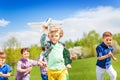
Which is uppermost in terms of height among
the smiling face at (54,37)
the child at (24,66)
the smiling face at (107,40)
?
the smiling face at (54,37)

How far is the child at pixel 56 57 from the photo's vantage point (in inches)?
277

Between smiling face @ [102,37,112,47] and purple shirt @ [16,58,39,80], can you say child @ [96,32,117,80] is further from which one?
purple shirt @ [16,58,39,80]

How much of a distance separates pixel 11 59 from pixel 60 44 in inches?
508

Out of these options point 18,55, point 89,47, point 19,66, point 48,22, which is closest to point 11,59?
point 18,55

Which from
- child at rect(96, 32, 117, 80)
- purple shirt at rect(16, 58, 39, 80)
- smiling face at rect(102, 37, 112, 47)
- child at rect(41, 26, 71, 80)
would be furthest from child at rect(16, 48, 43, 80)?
child at rect(41, 26, 71, 80)

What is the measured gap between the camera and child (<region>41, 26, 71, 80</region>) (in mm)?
7027

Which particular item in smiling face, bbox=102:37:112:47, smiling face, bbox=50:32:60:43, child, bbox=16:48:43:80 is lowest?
child, bbox=16:48:43:80

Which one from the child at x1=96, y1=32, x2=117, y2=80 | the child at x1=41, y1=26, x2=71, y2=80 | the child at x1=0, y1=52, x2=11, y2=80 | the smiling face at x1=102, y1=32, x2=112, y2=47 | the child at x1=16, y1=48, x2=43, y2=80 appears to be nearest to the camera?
the child at x1=41, y1=26, x2=71, y2=80

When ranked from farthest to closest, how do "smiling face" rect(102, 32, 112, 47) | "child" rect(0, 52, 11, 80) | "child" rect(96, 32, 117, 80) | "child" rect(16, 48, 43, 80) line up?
"child" rect(16, 48, 43, 80) < "child" rect(96, 32, 117, 80) < "smiling face" rect(102, 32, 112, 47) < "child" rect(0, 52, 11, 80)

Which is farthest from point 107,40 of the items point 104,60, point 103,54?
point 104,60

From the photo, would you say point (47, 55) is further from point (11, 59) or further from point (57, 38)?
point (11, 59)

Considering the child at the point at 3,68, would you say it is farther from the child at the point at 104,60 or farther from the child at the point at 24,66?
the child at the point at 104,60

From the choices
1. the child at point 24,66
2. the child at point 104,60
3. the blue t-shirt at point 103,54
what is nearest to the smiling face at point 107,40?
the child at point 104,60

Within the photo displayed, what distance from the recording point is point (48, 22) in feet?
25.9
